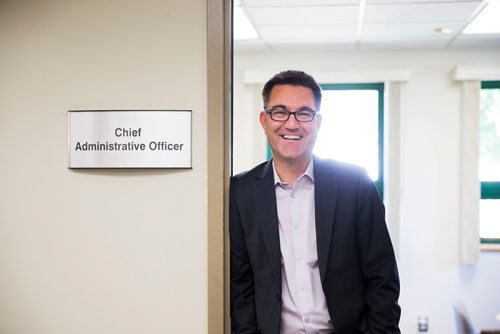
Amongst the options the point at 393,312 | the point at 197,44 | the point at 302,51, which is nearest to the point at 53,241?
the point at 197,44

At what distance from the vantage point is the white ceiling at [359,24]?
2689 mm

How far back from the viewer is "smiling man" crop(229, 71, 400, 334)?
4.53 ft

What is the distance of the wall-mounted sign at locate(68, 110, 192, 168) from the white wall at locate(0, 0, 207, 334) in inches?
1.0

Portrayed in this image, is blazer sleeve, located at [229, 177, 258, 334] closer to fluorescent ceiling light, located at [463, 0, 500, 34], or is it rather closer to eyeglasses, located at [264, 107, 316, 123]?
eyeglasses, located at [264, 107, 316, 123]

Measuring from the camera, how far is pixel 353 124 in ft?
13.6

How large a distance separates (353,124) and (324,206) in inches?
112

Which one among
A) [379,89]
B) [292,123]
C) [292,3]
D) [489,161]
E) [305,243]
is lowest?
[305,243]

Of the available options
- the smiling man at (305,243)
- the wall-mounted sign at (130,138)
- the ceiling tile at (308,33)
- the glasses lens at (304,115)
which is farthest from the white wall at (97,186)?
the ceiling tile at (308,33)

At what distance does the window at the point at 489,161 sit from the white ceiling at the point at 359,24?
0.49 metres

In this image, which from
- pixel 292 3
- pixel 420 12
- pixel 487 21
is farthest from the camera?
pixel 487 21

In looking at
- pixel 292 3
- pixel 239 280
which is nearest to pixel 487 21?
pixel 292 3

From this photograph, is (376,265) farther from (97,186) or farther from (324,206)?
(97,186)

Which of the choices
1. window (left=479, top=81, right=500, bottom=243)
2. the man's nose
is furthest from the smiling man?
window (left=479, top=81, right=500, bottom=243)

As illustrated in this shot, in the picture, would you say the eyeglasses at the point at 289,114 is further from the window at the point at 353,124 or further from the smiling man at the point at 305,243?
the window at the point at 353,124
